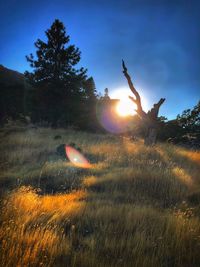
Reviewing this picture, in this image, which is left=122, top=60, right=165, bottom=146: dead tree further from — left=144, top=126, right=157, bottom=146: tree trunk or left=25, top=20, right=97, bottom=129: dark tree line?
left=25, top=20, right=97, bottom=129: dark tree line

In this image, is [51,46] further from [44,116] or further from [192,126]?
[192,126]

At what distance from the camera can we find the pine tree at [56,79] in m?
23.3

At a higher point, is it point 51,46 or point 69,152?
point 51,46

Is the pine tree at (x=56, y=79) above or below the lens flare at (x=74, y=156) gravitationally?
above

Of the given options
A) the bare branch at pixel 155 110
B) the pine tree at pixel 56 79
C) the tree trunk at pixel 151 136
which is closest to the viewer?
the tree trunk at pixel 151 136

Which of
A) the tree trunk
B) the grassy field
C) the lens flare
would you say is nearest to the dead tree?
the tree trunk

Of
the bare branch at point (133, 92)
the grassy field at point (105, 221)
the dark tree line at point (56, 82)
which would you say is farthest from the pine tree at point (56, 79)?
the grassy field at point (105, 221)

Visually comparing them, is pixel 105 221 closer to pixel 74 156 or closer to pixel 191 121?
pixel 74 156

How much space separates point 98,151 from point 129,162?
8.83 feet

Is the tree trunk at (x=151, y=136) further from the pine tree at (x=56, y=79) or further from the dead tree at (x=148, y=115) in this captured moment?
the pine tree at (x=56, y=79)

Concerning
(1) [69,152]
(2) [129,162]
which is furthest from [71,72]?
(2) [129,162]

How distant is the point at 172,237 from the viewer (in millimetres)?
3500

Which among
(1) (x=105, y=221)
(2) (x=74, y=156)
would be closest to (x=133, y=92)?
(2) (x=74, y=156)

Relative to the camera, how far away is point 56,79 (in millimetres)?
23391
